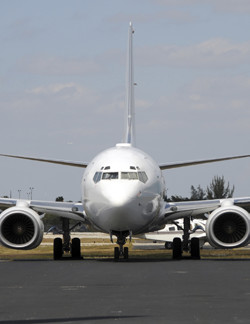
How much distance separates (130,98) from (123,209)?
50.3 ft

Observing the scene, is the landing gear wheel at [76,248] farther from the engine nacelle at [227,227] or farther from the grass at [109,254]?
Result: the engine nacelle at [227,227]

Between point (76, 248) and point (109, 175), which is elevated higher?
point (109, 175)

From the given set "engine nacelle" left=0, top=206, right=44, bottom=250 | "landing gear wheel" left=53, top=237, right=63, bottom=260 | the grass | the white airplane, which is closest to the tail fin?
the grass

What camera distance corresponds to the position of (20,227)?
104 ft

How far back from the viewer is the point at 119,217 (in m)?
28.3

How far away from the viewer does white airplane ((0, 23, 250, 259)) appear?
2869 centimetres

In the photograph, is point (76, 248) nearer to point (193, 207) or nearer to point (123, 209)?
point (193, 207)

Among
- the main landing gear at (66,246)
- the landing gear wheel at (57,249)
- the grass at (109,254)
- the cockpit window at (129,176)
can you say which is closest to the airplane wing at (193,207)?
the grass at (109,254)

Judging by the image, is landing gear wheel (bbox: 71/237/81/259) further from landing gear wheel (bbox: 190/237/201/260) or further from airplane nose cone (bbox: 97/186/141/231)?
airplane nose cone (bbox: 97/186/141/231)
